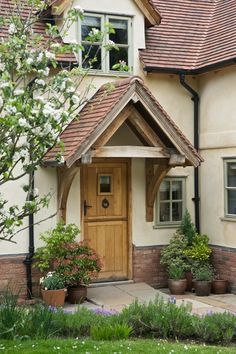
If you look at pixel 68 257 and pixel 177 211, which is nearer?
pixel 68 257

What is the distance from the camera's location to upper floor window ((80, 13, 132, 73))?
42.2 ft

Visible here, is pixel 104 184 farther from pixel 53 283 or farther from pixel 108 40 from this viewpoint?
pixel 108 40

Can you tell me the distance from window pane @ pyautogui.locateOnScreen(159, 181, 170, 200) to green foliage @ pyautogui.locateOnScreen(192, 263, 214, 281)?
1.79 m

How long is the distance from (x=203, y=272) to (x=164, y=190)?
2188mm

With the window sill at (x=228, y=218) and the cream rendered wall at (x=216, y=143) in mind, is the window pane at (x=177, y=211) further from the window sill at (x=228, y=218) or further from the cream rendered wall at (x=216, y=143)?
the window sill at (x=228, y=218)

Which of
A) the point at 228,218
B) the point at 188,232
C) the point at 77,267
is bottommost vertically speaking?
the point at 77,267

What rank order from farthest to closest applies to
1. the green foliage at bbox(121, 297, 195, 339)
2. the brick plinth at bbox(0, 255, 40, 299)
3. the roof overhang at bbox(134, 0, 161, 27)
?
the roof overhang at bbox(134, 0, 161, 27), the brick plinth at bbox(0, 255, 40, 299), the green foliage at bbox(121, 297, 195, 339)

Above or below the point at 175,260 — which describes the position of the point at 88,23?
above

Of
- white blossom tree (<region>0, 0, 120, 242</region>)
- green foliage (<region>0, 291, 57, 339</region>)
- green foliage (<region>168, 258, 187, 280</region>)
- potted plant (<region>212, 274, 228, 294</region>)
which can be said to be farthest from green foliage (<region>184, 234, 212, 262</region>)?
white blossom tree (<region>0, 0, 120, 242</region>)

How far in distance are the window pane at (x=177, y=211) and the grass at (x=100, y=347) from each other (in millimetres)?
5987

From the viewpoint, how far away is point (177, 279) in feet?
41.3

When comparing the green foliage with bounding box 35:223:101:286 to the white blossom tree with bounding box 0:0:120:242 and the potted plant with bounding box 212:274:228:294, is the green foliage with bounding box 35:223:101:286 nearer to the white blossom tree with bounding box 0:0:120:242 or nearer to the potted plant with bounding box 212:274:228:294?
the potted plant with bounding box 212:274:228:294

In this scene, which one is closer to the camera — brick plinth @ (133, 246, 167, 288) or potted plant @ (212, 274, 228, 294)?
potted plant @ (212, 274, 228, 294)

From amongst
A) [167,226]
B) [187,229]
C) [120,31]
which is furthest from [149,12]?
[187,229]
